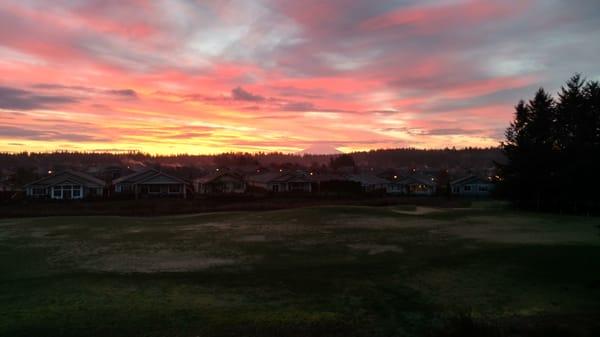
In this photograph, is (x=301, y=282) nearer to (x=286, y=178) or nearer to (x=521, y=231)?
(x=521, y=231)

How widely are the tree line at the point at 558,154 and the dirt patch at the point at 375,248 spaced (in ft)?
119

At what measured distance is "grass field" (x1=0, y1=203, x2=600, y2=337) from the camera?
11.7m

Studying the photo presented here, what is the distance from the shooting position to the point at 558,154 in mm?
53500

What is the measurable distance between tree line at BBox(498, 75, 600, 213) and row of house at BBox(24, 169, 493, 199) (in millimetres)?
21545

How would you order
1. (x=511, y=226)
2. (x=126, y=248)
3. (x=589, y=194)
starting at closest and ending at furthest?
(x=126, y=248)
(x=511, y=226)
(x=589, y=194)

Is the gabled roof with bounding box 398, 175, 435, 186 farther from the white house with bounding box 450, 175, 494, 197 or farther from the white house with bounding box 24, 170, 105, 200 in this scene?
the white house with bounding box 24, 170, 105, 200

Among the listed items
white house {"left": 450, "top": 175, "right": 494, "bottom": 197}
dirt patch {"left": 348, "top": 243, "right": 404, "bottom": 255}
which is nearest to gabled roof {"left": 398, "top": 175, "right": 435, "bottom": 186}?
white house {"left": 450, "top": 175, "right": 494, "bottom": 197}

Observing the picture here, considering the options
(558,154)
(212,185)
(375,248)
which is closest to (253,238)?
(375,248)

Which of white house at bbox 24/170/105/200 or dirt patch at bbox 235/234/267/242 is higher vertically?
white house at bbox 24/170/105/200

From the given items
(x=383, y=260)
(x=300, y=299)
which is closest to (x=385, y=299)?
(x=300, y=299)

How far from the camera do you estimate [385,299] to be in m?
14.2

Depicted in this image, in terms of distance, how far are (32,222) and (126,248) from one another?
19059 millimetres

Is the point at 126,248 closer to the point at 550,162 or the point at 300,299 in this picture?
the point at 300,299

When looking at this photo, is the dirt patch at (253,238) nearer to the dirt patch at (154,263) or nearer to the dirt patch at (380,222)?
the dirt patch at (154,263)
